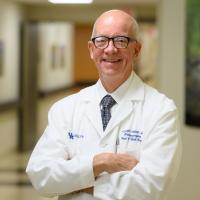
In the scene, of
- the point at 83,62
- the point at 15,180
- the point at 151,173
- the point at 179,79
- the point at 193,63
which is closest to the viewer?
the point at 151,173

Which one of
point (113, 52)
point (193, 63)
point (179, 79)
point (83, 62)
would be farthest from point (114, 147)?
point (83, 62)

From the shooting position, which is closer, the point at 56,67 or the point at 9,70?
the point at 9,70

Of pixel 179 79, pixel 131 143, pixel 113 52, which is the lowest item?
pixel 131 143

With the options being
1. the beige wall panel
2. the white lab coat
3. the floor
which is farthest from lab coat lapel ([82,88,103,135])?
the beige wall panel

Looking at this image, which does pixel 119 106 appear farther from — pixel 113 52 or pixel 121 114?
pixel 113 52

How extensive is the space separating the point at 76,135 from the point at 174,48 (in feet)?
9.96

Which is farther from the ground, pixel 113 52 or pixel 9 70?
pixel 113 52

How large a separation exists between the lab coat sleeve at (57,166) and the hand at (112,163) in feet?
0.09

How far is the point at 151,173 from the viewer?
169 cm

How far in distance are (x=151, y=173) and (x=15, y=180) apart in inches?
168

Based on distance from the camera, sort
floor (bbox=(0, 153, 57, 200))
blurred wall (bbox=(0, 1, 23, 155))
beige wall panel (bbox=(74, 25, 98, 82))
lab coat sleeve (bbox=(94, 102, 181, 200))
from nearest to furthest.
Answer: lab coat sleeve (bbox=(94, 102, 181, 200)), floor (bbox=(0, 153, 57, 200)), blurred wall (bbox=(0, 1, 23, 155)), beige wall panel (bbox=(74, 25, 98, 82))

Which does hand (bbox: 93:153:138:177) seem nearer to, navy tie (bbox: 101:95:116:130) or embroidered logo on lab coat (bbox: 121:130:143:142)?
embroidered logo on lab coat (bbox: 121:130:143:142)

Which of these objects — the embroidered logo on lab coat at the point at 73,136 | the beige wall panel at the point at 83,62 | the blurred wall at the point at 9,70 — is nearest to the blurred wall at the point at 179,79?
the embroidered logo on lab coat at the point at 73,136

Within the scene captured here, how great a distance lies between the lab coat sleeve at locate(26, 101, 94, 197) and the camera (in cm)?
173
